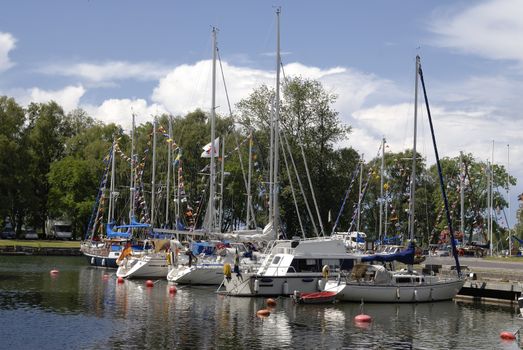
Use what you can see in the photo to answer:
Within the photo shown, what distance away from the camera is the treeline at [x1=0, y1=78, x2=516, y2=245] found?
95.4 m

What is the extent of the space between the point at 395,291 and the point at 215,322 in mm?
13656

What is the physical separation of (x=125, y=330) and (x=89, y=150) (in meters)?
82.9

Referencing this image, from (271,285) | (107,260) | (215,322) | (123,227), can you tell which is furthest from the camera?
(123,227)

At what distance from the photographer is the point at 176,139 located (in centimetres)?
10750

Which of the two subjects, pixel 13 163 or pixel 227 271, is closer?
pixel 227 271

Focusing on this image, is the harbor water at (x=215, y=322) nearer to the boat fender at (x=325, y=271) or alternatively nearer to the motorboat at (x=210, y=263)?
the boat fender at (x=325, y=271)

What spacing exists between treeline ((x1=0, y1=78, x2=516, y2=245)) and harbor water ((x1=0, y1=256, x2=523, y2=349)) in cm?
3617

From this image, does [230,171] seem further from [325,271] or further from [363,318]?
[363,318]

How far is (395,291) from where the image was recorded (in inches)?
1854

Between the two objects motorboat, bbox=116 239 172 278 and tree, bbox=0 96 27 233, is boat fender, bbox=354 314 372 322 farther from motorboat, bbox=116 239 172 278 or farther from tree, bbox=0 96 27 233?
tree, bbox=0 96 27 233

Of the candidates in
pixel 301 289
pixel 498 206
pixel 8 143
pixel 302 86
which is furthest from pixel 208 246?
pixel 498 206

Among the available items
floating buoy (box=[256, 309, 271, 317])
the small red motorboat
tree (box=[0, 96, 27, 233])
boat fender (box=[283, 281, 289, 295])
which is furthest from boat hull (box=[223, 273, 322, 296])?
tree (box=[0, 96, 27, 233])

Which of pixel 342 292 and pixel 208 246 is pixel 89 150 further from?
pixel 342 292

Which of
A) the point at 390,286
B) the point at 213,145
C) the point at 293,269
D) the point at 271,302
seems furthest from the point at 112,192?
the point at 390,286
